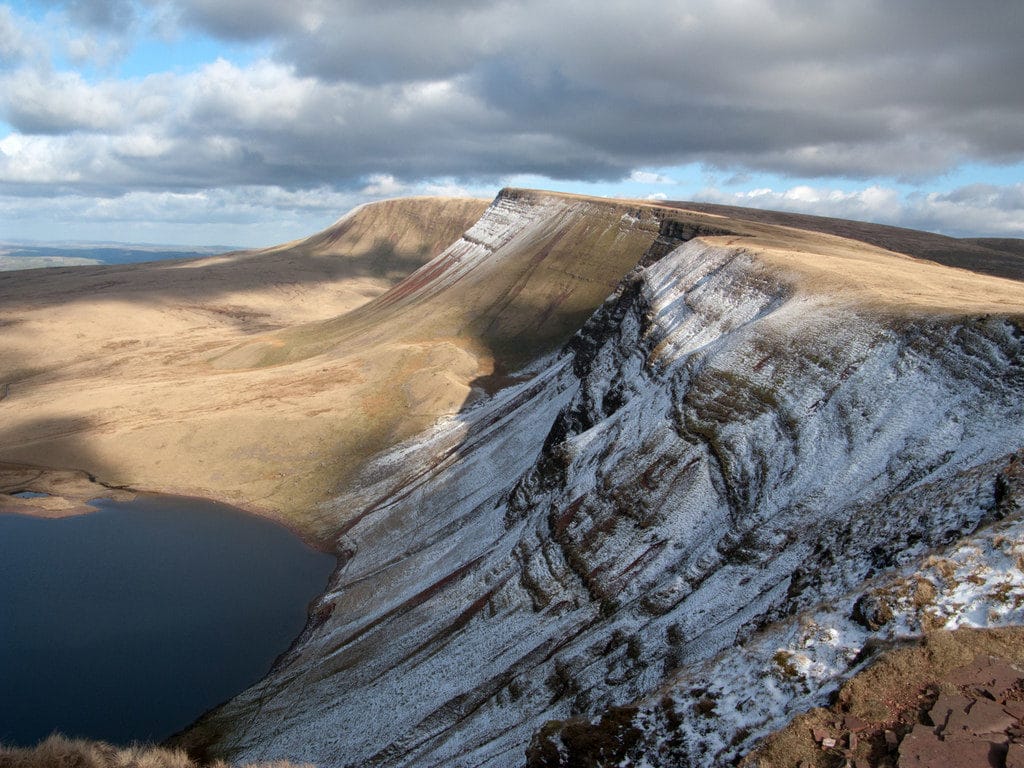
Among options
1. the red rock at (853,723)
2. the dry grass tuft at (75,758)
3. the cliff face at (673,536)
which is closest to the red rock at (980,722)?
the red rock at (853,723)

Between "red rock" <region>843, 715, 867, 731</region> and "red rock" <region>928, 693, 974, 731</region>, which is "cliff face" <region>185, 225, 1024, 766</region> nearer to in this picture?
"red rock" <region>843, 715, 867, 731</region>

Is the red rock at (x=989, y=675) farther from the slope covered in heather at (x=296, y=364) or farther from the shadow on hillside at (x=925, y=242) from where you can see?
the shadow on hillside at (x=925, y=242)

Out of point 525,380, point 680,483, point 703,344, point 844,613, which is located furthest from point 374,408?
point 844,613

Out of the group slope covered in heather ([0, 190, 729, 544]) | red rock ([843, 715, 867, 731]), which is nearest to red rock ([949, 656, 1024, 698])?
red rock ([843, 715, 867, 731])

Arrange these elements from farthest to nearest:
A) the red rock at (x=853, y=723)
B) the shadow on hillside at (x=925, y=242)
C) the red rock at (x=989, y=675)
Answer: the shadow on hillside at (x=925, y=242)
the red rock at (x=853, y=723)
the red rock at (x=989, y=675)

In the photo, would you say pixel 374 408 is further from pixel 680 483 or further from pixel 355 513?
pixel 680 483
